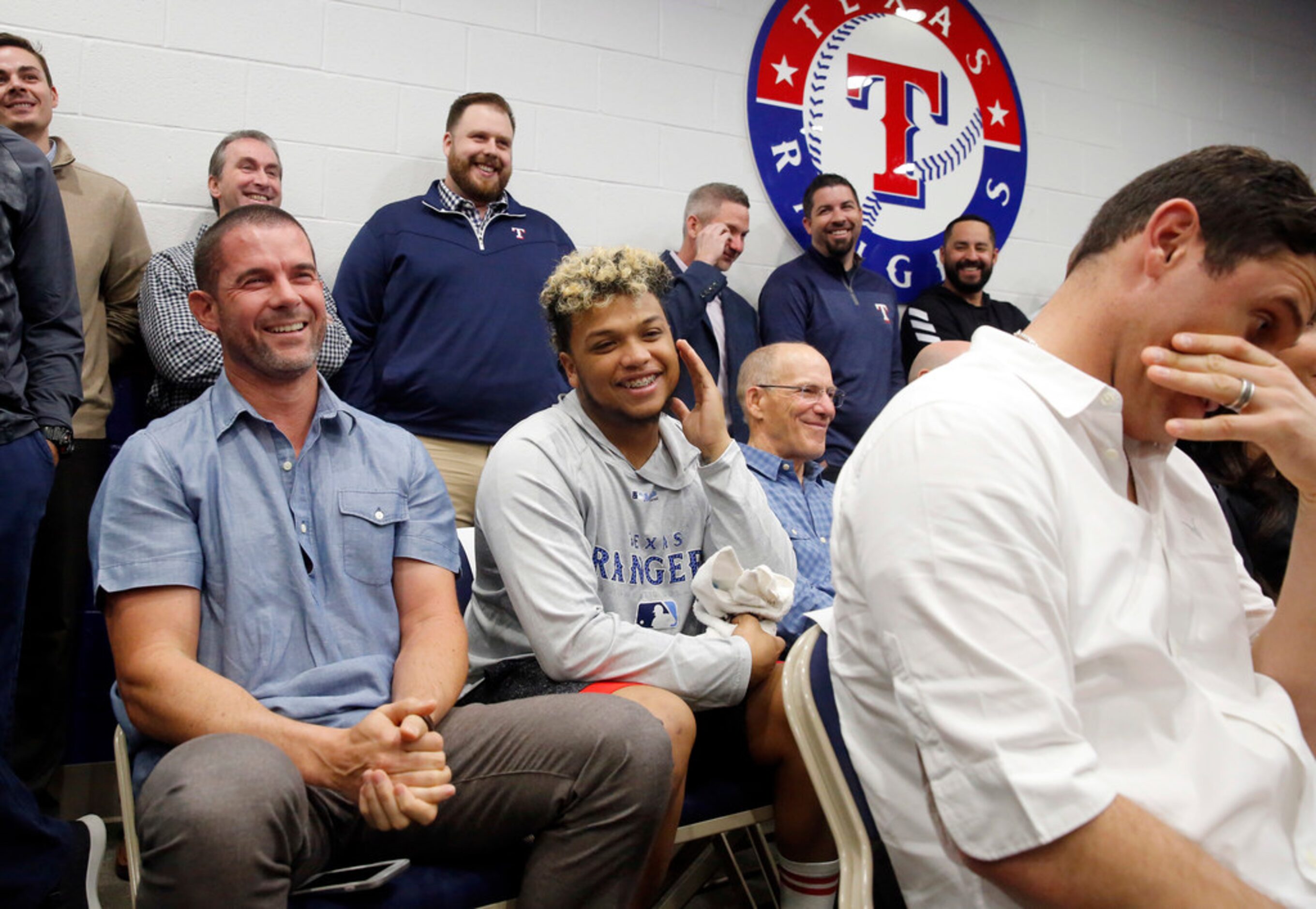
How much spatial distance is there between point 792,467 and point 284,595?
132 cm

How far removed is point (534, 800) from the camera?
1330 millimetres

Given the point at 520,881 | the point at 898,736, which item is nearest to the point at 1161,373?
the point at 898,736

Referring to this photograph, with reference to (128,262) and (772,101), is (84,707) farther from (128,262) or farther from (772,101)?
(772,101)

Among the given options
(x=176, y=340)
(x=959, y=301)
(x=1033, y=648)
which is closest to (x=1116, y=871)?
(x=1033, y=648)

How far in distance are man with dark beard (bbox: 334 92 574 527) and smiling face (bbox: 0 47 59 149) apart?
0.81 meters

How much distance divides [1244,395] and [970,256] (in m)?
3.08

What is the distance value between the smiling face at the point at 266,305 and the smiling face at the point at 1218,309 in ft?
3.95

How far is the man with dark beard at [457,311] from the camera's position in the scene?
2848 mm

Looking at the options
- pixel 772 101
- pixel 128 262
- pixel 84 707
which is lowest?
pixel 84 707

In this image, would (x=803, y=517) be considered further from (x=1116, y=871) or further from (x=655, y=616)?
(x=1116, y=871)

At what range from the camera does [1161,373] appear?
97cm

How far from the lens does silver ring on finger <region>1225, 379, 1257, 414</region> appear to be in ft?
3.19

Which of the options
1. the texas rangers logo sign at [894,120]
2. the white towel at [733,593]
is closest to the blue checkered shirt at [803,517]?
the white towel at [733,593]

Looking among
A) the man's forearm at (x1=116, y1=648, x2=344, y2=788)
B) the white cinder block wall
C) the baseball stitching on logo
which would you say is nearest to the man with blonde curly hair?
the man's forearm at (x1=116, y1=648, x2=344, y2=788)
